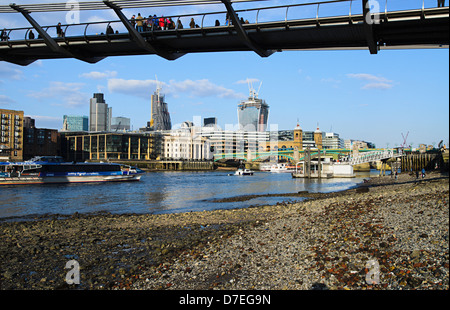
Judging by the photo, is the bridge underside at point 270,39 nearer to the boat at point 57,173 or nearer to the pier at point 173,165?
the boat at point 57,173

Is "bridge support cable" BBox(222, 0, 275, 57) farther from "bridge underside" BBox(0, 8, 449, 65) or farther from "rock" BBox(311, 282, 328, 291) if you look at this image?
"rock" BBox(311, 282, 328, 291)

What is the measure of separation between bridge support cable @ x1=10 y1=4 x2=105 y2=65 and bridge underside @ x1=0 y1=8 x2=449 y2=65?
9 centimetres

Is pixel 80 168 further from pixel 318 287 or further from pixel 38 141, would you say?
pixel 38 141

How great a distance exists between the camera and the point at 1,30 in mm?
22797

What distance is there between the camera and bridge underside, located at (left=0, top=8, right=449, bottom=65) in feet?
53.3

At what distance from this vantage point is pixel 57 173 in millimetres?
77250

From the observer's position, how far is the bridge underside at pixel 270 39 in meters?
16.2

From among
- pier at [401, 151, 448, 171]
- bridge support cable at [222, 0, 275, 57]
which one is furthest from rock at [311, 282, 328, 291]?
pier at [401, 151, 448, 171]

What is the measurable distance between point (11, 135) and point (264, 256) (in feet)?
484

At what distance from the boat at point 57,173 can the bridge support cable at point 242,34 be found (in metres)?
67.9

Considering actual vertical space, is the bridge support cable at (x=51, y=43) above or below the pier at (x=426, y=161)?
above

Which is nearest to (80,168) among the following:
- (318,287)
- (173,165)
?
(318,287)

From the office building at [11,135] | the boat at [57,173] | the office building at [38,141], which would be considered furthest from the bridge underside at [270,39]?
the office building at [38,141]
